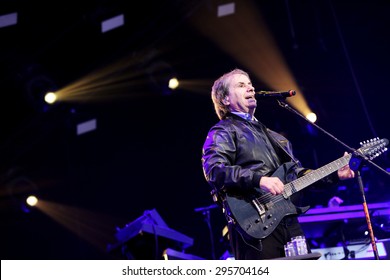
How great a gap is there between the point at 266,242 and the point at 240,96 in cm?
116

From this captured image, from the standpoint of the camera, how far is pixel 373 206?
444 centimetres

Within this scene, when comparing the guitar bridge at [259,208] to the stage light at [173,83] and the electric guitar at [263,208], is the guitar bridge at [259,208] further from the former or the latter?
the stage light at [173,83]

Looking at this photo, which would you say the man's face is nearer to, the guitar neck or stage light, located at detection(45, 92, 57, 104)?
the guitar neck

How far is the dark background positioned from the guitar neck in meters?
2.24

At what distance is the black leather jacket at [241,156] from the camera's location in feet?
10.5

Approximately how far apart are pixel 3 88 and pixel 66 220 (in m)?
2.58

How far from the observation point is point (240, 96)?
381cm

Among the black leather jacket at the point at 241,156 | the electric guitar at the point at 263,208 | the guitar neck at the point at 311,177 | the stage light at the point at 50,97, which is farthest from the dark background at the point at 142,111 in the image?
the electric guitar at the point at 263,208

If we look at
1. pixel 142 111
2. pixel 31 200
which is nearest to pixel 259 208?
pixel 142 111

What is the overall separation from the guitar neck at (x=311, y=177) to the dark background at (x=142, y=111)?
224cm

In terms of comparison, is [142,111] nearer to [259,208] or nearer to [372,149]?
[372,149]

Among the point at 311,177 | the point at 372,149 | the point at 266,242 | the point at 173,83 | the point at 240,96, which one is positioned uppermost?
the point at 173,83
